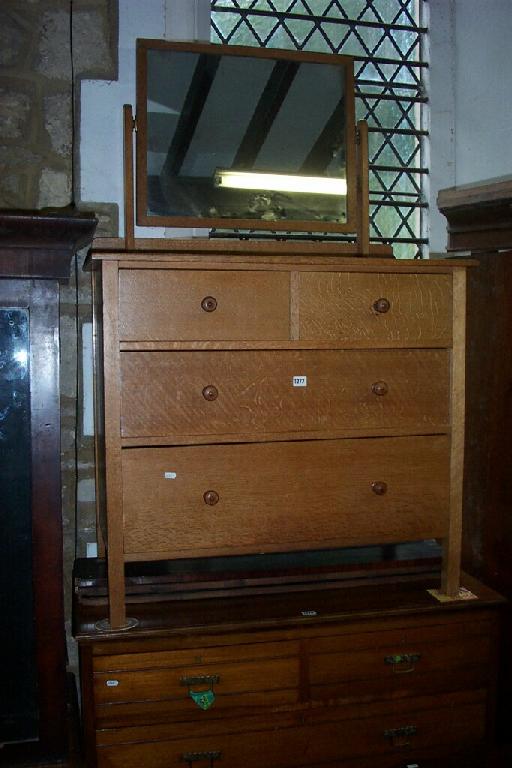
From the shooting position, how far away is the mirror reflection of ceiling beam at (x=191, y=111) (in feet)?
6.86

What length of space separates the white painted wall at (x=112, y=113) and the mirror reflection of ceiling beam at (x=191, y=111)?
0.40 metres

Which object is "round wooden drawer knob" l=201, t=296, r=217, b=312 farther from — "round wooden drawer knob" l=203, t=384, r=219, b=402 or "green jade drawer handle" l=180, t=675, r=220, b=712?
"green jade drawer handle" l=180, t=675, r=220, b=712

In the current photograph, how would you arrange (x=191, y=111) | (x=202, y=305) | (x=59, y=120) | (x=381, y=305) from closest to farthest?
(x=202, y=305) < (x=381, y=305) < (x=191, y=111) < (x=59, y=120)

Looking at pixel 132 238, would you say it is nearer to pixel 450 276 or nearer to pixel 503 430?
pixel 450 276

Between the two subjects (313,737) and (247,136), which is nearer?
(313,737)

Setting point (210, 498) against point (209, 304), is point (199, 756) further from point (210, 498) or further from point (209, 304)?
point (209, 304)

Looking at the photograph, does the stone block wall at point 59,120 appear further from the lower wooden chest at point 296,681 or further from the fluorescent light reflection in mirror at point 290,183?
the lower wooden chest at point 296,681

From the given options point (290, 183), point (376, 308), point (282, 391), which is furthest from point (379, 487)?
point (290, 183)

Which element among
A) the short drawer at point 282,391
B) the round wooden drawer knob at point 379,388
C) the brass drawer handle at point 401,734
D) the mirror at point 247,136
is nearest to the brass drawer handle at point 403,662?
the brass drawer handle at point 401,734

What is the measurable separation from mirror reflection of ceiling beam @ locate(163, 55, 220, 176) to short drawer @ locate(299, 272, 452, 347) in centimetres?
57

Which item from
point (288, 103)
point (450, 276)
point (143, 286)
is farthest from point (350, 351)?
point (288, 103)

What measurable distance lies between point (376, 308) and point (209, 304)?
0.47 metres

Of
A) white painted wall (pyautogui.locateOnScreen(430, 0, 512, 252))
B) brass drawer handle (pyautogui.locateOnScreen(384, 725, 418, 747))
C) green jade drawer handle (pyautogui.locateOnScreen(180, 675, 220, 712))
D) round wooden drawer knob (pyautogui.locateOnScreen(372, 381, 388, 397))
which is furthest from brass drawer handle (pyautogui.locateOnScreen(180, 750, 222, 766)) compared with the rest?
white painted wall (pyautogui.locateOnScreen(430, 0, 512, 252))

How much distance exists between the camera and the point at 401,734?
2010 millimetres
